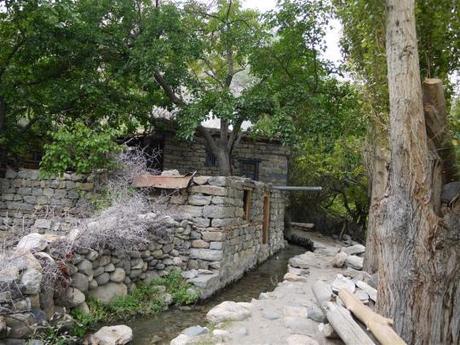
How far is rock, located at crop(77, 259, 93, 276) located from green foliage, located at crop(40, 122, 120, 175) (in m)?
→ 3.07

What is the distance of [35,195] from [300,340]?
693 cm

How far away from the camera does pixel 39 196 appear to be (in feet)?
29.3

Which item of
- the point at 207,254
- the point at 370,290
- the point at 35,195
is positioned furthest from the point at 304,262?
the point at 35,195

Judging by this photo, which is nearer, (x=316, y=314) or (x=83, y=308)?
(x=83, y=308)

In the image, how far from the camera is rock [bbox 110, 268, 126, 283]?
6038 millimetres

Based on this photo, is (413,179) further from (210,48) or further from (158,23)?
(210,48)

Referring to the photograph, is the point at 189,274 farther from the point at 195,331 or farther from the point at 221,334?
the point at 221,334

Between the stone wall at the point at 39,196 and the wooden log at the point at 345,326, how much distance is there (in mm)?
5477

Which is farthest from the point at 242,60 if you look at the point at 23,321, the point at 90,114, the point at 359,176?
the point at 23,321

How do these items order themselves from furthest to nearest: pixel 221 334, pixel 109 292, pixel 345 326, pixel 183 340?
pixel 109 292 < pixel 221 334 < pixel 183 340 < pixel 345 326

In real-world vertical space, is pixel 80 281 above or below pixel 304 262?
above

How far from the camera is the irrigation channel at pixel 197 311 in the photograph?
5305mm

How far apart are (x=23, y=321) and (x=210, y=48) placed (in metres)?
11.1

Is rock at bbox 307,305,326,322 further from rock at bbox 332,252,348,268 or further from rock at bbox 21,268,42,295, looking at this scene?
rock at bbox 332,252,348,268
